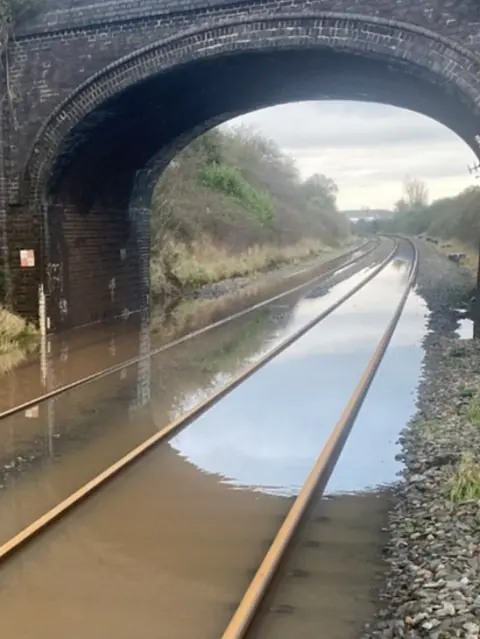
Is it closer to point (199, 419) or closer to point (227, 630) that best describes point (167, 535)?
point (227, 630)

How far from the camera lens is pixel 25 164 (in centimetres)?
1617

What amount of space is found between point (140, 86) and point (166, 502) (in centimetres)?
1038

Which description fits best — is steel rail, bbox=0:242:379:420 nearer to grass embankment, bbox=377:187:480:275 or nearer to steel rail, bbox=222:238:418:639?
steel rail, bbox=222:238:418:639

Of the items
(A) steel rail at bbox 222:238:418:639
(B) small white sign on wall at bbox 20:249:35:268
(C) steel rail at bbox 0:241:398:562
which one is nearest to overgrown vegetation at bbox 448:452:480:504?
(A) steel rail at bbox 222:238:418:639

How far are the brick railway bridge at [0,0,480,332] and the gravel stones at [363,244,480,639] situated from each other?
19.3ft

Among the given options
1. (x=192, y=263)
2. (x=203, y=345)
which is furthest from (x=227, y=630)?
(x=192, y=263)

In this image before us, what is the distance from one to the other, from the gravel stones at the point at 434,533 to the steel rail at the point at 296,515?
705 millimetres

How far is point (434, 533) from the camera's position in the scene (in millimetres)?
5773

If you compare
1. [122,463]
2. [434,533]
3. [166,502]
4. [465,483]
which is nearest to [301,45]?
[122,463]

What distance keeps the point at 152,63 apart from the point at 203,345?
18.5 ft

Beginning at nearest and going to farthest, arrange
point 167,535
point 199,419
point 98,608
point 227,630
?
1. point 227,630
2. point 98,608
3. point 167,535
4. point 199,419

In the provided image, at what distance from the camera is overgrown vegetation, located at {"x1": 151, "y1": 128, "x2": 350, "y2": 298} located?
2809 cm

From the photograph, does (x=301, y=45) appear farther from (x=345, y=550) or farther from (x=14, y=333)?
(x=345, y=550)

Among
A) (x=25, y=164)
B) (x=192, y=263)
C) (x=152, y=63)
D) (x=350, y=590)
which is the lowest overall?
(x=350, y=590)
